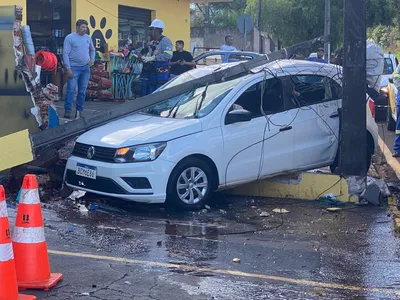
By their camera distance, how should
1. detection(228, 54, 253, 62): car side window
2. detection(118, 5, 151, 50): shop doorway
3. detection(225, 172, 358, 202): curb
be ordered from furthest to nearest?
detection(118, 5, 151, 50): shop doorway, detection(228, 54, 253, 62): car side window, detection(225, 172, 358, 202): curb

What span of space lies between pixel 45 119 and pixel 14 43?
1243 mm

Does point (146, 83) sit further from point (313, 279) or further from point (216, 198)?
point (313, 279)

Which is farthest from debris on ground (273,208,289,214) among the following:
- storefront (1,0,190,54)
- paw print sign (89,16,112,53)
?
paw print sign (89,16,112,53)

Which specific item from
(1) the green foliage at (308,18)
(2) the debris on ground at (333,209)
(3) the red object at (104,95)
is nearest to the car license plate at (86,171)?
(2) the debris on ground at (333,209)

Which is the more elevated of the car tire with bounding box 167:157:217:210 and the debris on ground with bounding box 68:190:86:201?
the car tire with bounding box 167:157:217:210

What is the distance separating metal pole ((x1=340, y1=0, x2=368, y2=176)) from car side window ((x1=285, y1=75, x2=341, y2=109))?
56 centimetres

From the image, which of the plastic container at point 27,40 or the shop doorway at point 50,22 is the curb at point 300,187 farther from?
the shop doorway at point 50,22

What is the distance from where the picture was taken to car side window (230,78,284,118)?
368 inches

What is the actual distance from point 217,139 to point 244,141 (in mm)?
431

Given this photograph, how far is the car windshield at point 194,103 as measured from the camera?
917 cm

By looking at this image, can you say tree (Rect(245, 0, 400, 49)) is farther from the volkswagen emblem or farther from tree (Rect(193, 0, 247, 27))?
the volkswagen emblem

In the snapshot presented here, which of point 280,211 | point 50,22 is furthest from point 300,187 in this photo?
point 50,22

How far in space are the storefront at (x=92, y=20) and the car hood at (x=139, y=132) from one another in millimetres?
10474

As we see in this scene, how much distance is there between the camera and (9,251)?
498 cm
